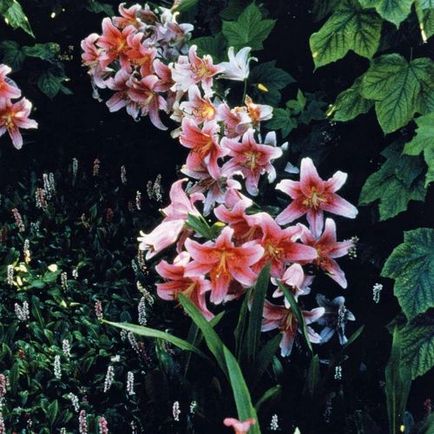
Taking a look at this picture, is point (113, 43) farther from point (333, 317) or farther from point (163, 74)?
point (333, 317)

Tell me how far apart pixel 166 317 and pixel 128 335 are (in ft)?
0.84

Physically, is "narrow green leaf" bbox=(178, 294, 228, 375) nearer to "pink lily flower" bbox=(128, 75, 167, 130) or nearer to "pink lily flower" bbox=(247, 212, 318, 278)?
"pink lily flower" bbox=(247, 212, 318, 278)

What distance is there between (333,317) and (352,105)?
0.68 metres

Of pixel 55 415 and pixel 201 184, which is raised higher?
pixel 201 184

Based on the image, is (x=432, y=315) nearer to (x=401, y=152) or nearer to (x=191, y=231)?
(x=401, y=152)

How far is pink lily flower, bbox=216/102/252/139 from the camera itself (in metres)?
3.03

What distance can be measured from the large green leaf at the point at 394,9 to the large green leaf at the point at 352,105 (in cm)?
40

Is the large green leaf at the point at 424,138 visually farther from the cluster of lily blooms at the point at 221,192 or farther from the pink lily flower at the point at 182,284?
the pink lily flower at the point at 182,284

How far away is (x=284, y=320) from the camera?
9.37ft

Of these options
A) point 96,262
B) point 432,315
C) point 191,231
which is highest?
point 191,231

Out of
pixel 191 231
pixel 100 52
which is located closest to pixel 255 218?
pixel 191 231

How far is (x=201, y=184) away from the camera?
3.07m

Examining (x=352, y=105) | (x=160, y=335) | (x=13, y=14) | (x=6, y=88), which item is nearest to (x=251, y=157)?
(x=352, y=105)

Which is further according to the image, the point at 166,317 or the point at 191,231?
the point at 166,317
